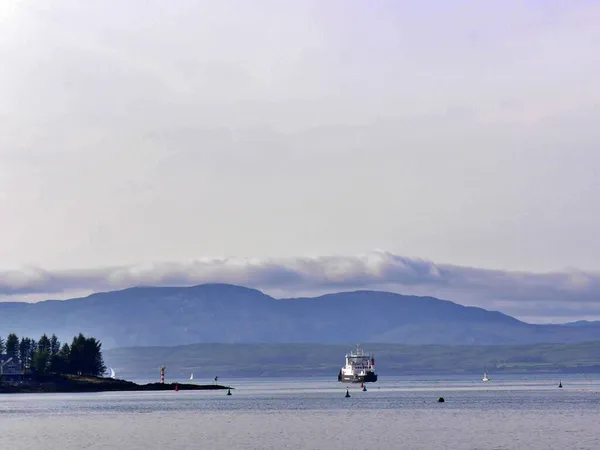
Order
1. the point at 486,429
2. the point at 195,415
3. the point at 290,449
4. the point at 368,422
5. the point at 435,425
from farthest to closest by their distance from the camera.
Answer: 1. the point at 195,415
2. the point at 368,422
3. the point at 435,425
4. the point at 486,429
5. the point at 290,449

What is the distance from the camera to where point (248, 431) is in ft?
484

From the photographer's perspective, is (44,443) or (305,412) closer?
(44,443)

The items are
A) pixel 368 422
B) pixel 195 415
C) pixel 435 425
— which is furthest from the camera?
pixel 195 415

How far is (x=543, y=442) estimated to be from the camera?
119688 mm

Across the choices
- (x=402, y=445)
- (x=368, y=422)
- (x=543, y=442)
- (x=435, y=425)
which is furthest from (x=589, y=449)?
(x=368, y=422)

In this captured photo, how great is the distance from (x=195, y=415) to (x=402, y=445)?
74.7m

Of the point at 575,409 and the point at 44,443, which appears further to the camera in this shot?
the point at 575,409

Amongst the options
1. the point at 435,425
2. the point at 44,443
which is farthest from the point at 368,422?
the point at 44,443

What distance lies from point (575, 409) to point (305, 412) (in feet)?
151

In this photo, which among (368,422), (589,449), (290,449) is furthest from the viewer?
(368,422)

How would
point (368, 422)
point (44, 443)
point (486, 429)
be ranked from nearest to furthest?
1. point (44, 443)
2. point (486, 429)
3. point (368, 422)

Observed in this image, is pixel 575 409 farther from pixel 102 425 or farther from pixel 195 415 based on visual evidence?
pixel 102 425

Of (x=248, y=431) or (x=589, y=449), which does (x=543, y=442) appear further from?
(x=248, y=431)

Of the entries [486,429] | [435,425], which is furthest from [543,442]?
[435,425]
